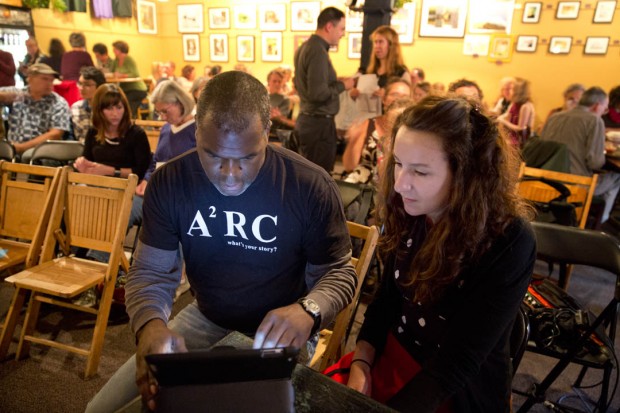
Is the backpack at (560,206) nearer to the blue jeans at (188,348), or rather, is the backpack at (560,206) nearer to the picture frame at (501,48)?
the blue jeans at (188,348)

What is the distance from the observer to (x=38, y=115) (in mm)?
4102

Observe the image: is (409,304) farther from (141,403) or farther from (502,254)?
(141,403)

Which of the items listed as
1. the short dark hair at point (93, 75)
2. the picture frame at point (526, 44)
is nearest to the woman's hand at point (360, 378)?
the short dark hair at point (93, 75)

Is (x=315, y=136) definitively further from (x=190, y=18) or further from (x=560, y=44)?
(x=190, y=18)

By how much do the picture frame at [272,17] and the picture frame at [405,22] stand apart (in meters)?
2.40

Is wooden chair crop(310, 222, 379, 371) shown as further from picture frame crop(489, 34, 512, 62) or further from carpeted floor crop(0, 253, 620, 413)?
picture frame crop(489, 34, 512, 62)

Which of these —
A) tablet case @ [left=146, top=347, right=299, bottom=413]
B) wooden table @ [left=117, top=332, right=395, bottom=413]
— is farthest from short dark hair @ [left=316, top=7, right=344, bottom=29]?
tablet case @ [left=146, top=347, right=299, bottom=413]

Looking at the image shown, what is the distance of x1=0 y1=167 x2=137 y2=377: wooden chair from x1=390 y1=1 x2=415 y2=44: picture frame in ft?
20.9

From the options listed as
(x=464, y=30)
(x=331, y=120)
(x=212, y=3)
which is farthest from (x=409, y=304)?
(x=212, y=3)

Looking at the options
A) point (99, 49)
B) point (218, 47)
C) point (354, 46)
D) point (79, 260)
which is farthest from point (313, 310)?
point (218, 47)

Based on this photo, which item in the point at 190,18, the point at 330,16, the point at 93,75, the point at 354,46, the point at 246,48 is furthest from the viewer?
the point at 190,18

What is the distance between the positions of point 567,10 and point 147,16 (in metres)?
8.89

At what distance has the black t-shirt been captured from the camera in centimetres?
139

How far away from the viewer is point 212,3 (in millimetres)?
9133
